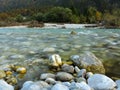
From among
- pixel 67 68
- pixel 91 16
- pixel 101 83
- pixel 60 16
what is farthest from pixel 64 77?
pixel 91 16

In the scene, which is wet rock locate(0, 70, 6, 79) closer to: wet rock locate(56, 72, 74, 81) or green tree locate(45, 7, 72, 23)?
wet rock locate(56, 72, 74, 81)

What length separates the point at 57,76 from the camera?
8.86 m

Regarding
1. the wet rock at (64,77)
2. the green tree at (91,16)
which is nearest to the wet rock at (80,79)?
the wet rock at (64,77)

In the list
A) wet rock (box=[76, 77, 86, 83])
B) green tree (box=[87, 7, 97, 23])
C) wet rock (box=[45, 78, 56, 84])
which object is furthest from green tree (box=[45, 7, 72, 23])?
wet rock (box=[45, 78, 56, 84])

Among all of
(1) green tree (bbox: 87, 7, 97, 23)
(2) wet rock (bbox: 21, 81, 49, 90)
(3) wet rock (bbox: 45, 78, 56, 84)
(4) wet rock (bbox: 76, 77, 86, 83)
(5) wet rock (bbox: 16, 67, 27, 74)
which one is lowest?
(1) green tree (bbox: 87, 7, 97, 23)

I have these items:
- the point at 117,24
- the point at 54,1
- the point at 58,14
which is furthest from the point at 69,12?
the point at 54,1

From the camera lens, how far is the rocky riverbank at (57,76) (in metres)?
7.46

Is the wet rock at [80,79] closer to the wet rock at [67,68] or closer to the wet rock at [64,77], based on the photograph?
the wet rock at [64,77]

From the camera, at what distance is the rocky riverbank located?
746cm

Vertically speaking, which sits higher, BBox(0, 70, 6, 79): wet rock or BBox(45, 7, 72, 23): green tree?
BBox(0, 70, 6, 79): wet rock

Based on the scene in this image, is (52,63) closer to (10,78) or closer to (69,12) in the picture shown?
(10,78)

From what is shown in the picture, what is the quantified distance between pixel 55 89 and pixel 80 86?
0.73 meters

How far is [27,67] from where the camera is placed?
10453mm

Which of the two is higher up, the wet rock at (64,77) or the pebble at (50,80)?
the pebble at (50,80)
